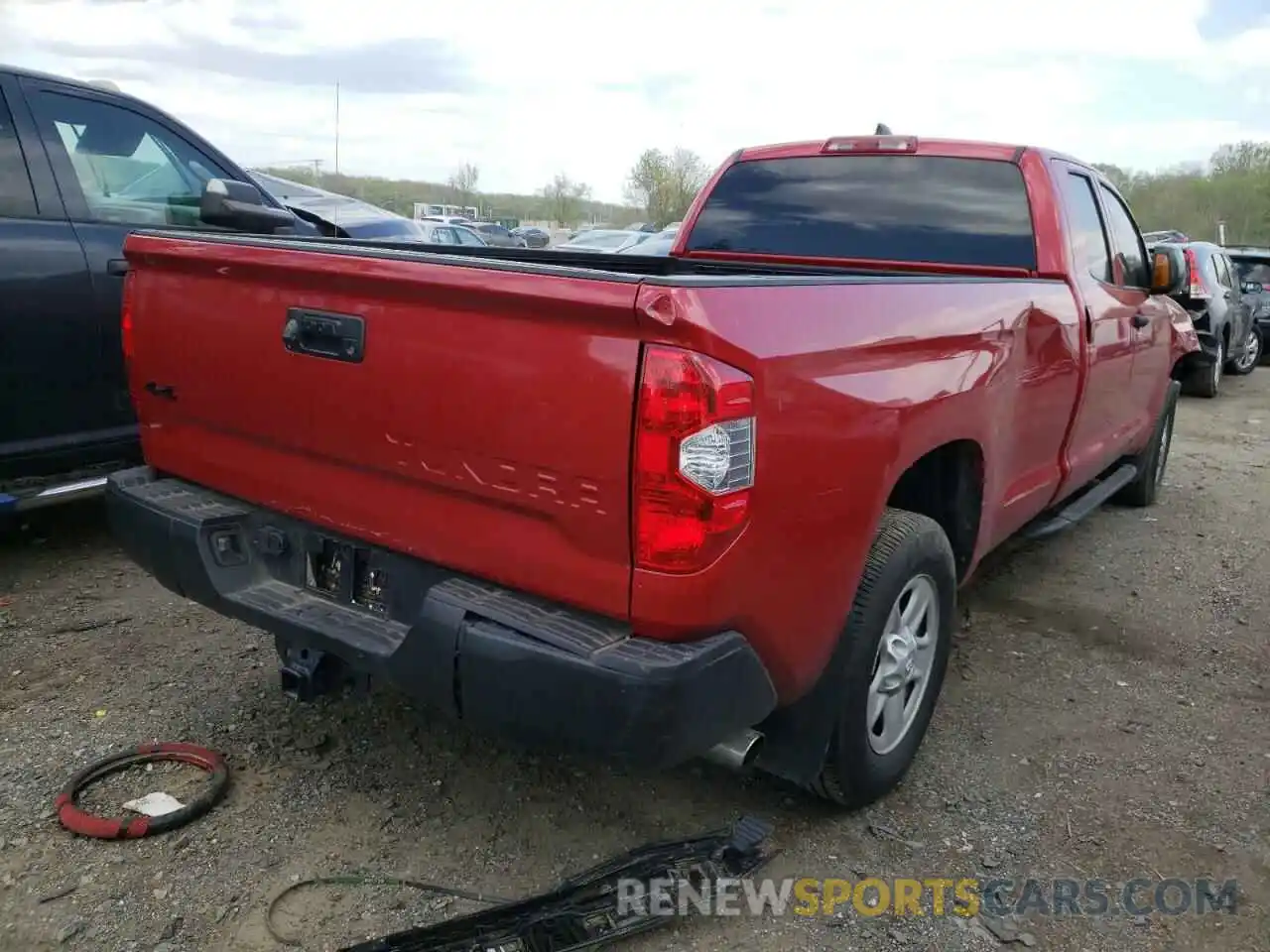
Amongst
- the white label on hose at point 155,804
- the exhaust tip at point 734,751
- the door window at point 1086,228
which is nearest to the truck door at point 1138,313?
the door window at point 1086,228

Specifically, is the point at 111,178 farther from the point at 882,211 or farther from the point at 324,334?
the point at 882,211

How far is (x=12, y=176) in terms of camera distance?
A: 4.09 metres

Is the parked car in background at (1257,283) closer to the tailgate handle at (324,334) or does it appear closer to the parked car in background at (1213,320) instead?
the parked car in background at (1213,320)

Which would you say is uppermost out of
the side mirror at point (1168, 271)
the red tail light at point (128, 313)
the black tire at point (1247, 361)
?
the side mirror at point (1168, 271)

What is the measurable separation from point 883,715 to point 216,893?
177cm

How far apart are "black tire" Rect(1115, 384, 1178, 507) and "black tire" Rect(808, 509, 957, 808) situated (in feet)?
12.0

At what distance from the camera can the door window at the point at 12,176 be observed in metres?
4.06

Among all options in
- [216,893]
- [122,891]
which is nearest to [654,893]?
[216,893]

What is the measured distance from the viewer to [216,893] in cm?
246

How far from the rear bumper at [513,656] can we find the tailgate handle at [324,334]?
1.53 ft

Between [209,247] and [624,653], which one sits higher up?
[209,247]

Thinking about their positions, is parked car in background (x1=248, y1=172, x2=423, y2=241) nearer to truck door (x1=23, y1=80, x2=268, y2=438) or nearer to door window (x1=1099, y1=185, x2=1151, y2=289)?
truck door (x1=23, y1=80, x2=268, y2=438)

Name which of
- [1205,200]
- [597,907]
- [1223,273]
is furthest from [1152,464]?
[1205,200]

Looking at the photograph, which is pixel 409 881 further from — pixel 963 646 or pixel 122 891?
pixel 963 646
